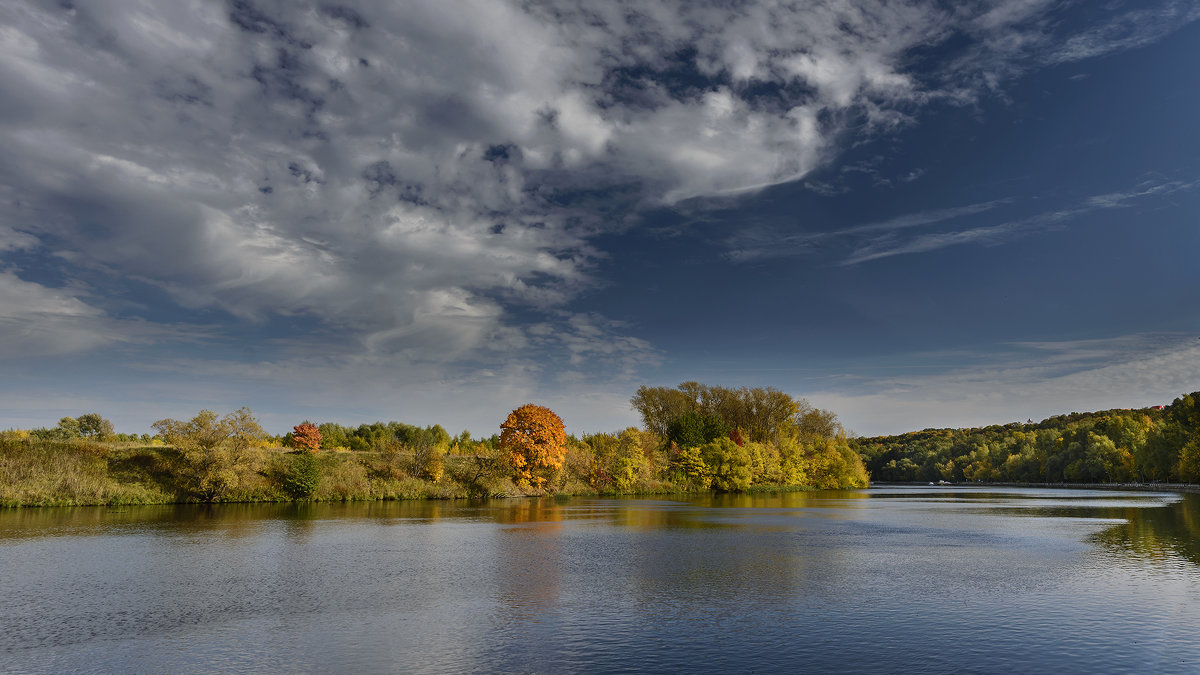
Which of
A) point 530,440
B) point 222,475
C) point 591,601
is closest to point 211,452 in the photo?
point 222,475

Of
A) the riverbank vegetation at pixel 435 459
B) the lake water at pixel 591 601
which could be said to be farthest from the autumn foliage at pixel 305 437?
the lake water at pixel 591 601

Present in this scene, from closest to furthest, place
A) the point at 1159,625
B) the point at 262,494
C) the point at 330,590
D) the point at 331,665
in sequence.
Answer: the point at 331,665, the point at 1159,625, the point at 330,590, the point at 262,494

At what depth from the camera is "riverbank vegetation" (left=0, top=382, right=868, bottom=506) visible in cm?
6712

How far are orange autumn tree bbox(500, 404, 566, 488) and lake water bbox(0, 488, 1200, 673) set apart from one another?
5084 centimetres

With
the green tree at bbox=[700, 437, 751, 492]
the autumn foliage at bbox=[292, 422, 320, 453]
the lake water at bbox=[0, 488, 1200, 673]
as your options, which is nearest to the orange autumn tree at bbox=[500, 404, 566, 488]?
the autumn foliage at bbox=[292, 422, 320, 453]

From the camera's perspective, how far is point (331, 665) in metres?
16.1

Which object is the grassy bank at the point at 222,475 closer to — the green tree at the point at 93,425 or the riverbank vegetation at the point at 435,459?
the riverbank vegetation at the point at 435,459

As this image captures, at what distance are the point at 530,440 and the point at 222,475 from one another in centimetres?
3959

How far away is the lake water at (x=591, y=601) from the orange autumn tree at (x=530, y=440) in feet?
167

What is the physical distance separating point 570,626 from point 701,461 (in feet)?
326

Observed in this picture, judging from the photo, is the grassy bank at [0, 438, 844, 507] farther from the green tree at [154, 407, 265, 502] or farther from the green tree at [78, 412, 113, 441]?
the green tree at [78, 412, 113, 441]

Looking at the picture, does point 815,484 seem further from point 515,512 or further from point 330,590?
point 330,590

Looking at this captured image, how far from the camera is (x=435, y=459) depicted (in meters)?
90.6

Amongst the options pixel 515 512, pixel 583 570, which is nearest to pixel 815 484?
pixel 515 512
